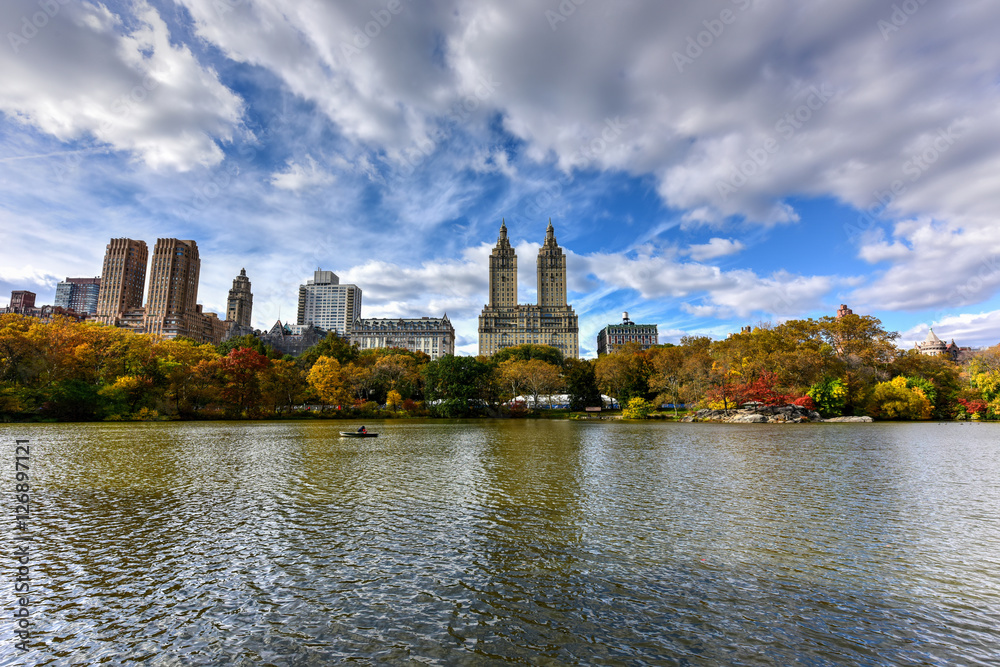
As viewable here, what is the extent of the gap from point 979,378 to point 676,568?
83047mm

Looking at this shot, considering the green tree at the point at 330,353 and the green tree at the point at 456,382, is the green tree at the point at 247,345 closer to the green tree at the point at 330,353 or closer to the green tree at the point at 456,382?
the green tree at the point at 330,353

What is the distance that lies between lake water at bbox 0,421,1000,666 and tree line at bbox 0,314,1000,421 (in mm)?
44890

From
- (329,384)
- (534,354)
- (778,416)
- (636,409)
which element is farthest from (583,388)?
(329,384)

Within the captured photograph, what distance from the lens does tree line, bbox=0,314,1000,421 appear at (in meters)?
53.3

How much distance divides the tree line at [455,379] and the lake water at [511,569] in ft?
147

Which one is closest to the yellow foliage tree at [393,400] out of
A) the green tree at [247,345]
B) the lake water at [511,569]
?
the green tree at [247,345]

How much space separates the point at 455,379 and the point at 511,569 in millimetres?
64939

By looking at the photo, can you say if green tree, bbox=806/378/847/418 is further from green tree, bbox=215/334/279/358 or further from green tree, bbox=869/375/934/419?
green tree, bbox=215/334/279/358

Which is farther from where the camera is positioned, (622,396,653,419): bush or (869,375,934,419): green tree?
(622,396,653,419): bush

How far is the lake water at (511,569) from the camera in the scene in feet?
22.0

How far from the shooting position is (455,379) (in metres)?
74.1

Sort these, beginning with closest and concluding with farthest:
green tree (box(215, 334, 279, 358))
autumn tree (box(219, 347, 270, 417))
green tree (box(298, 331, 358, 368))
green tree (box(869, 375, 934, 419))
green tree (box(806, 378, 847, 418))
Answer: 1. green tree (box(869, 375, 934, 419))
2. autumn tree (box(219, 347, 270, 417))
3. green tree (box(806, 378, 847, 418))
4. green tree (box(298, 331, 358, 368))
5. green tree (box(215, 334, 279, 358))

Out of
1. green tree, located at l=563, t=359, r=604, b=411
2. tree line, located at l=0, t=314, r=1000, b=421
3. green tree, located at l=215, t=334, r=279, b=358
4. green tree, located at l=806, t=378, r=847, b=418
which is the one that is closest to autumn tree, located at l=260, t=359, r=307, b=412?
tree line, located at l=0, t=314, r=1000, b=421

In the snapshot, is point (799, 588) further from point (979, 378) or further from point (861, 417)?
point (979, 378)
